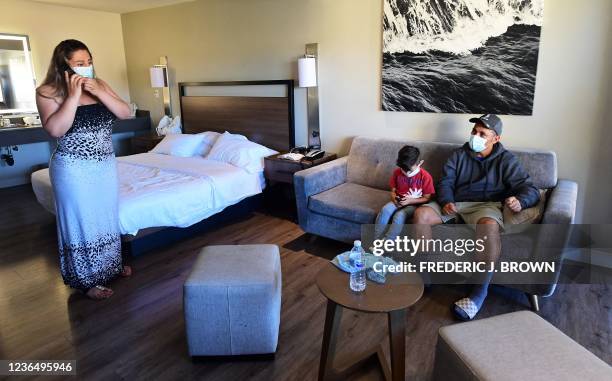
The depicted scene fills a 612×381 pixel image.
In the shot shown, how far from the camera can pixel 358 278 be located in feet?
5.29

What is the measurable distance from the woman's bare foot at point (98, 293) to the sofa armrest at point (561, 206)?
8.65 feet

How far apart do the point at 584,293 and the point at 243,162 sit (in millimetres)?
2857

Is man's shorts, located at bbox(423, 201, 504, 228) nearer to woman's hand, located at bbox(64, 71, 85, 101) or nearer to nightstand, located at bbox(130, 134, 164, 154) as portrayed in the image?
woman's hand, located at bbox(64, 71, 85, 101)

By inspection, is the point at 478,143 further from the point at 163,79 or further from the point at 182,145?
the point at 163,79

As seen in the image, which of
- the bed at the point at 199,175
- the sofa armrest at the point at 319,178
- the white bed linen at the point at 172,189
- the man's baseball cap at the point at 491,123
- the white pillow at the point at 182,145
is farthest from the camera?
the white pillow at the point at 182,145

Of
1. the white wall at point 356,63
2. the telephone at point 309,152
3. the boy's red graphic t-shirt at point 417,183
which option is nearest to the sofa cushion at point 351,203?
the boy's red graphic t-shirt at point 417,183

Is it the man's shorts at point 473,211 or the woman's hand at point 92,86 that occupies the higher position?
the woman's hand at point 92,86

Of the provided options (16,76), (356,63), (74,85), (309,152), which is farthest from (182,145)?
(16,76)

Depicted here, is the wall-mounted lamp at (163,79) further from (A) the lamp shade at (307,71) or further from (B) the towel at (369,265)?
(B) the towel at (369,265)

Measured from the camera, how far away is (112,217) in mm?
2477

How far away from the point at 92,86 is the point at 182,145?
7.08 ft

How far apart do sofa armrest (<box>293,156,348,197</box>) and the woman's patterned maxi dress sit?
1318 mm

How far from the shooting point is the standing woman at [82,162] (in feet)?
7.09

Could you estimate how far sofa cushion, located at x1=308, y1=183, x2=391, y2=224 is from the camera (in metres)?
2.82
